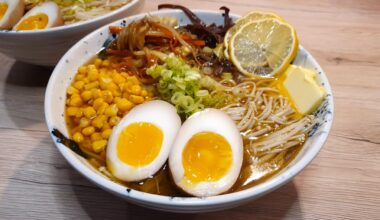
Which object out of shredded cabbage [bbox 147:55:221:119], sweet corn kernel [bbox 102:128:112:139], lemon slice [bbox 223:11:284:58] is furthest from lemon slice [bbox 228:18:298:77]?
sweet corn kernel [bbox 102:128:112:139]

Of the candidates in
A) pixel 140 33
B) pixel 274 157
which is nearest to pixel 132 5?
pixel 140 33

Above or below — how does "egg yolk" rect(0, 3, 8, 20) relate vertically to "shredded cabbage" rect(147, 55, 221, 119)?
above

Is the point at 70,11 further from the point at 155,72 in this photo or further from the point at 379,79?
the point at 379,79

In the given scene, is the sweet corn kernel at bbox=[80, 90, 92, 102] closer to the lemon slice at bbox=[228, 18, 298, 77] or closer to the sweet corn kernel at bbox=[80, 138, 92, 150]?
the sweet corn kernel at bbox=[80, 138, 92, 150]

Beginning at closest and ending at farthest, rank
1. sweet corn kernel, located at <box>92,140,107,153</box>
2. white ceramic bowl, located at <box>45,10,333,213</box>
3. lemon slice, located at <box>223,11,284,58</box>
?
white ceramic bowl, located at <box>45,10,333,213</box> < sweet corn kernel, located at <box>92,140,107,153</box> < lemon slice, located at <box>223,11,284,58</box>

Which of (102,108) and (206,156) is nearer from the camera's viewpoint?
(206,156)

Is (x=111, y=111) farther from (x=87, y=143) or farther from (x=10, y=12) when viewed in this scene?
(x=10, y=12)

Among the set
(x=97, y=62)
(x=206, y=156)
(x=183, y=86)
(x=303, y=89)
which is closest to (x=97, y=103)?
(x=97, y=62)
